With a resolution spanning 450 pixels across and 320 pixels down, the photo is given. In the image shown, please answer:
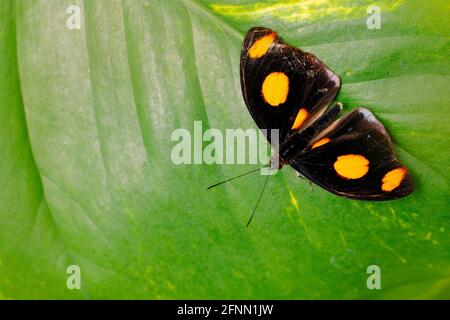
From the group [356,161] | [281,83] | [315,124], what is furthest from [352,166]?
[281,83]

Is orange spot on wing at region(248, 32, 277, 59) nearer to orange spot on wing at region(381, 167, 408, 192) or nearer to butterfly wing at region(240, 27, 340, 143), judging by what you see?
butterfly wing at region(240, 27, 340, 143)

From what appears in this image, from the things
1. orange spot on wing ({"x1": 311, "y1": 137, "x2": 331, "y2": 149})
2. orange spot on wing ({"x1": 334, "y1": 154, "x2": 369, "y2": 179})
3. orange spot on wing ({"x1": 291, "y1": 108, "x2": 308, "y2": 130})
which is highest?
orange spot on wing ({"x1": 291, "y1": 108, "x2": 308, "y2": 130})

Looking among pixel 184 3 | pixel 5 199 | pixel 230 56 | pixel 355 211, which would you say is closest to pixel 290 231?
pixel 355 211

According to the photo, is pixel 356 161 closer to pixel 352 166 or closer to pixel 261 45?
pixel 352 166

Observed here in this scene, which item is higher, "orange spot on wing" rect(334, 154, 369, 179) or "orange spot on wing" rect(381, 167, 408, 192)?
"orange spot on wing" rect(334, 154, 369, 179)

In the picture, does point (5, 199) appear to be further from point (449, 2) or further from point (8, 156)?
point (449, 2)

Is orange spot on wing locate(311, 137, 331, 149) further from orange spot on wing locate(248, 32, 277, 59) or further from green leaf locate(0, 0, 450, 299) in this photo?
orange spot on wing locate(248, 32, 277, 59)

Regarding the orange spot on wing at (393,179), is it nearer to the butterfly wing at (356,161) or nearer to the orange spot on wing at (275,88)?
the butterfly wing at (356,161)

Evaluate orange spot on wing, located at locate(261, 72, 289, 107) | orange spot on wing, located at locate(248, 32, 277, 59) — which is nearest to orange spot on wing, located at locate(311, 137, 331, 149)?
orange spot on wing, located at locate(261, 72, 289, 107)
